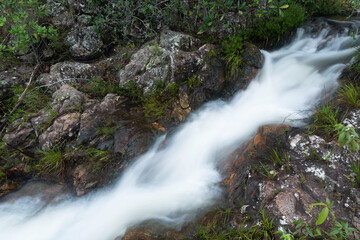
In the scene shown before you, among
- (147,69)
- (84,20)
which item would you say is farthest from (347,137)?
Result: (84,20)

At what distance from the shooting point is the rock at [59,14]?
16.4 feet

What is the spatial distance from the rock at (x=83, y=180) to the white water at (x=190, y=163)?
0.16m

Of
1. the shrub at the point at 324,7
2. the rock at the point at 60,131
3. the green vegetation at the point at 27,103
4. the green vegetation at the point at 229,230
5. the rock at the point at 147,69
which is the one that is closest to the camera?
the green vegetation at the point at 229,230

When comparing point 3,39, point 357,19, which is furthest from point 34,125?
point 357,19

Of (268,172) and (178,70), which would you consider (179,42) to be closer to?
(178,70)

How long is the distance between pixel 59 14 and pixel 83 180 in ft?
14.2

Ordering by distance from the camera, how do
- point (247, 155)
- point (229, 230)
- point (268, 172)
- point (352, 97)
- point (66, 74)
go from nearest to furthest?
point (229, 230) < point (268, 172) < point (352, 97) < point (247, 155) < point (66, 74)

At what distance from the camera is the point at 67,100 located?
4211mm

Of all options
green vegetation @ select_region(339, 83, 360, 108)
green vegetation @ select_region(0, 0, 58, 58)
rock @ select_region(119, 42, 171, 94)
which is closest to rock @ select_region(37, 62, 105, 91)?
green vegetation @ select_region(0, 0, 58, 58)

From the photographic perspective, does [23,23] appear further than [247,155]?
Yes

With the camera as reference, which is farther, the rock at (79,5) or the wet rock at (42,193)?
the rock at (79,5)

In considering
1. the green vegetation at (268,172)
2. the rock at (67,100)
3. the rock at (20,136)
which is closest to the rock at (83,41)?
the rock at (67,100)

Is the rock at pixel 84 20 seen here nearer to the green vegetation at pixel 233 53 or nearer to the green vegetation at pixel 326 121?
the green vegetation at pixel 233 53

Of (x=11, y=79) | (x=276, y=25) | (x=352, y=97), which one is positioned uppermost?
(x=11, y=79)
